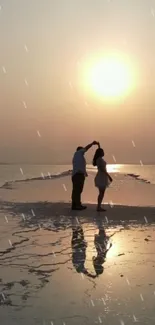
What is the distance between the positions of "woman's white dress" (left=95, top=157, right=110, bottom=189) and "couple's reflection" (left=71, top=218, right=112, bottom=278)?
247 centimetres

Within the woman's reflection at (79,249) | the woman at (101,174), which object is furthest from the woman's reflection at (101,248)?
the woman at (101,174)

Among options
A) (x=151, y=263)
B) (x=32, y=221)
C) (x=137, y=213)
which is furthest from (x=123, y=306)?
(x=137, y=213)

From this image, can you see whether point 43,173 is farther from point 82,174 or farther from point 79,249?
point 79,249

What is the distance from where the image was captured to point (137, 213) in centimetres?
1152

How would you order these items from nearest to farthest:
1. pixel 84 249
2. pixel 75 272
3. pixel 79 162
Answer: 1. pixel 75 272
2. pixel 84 249
3. pixel 79 162

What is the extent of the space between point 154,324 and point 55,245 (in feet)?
12.6

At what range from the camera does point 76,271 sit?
19.9 ft

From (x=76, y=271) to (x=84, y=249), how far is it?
1382 millimetres

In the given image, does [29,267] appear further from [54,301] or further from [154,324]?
[154,324]

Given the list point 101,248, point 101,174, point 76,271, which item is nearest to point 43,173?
point 101,174

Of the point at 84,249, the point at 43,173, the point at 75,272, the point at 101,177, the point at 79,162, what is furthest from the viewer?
the point at 43,173

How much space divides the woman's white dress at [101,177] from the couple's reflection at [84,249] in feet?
8.11

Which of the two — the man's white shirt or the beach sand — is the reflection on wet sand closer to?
the beach sand

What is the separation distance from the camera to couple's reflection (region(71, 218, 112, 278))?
20.4 ft
